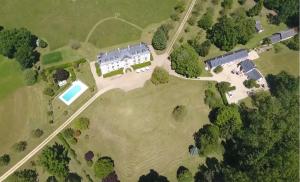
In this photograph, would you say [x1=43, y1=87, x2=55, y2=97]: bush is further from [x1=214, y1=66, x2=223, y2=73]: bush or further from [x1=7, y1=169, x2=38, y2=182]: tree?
[x1=214, y1=66, x2=223, y2=73]: bush

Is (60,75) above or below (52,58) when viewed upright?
below

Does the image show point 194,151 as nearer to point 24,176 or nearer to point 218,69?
point 218,69

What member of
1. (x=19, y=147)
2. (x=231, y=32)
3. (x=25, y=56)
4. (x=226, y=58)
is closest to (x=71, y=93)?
(x=25, y=56)

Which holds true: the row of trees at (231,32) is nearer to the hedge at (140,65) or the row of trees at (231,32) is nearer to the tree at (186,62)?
the tree at (186,62)

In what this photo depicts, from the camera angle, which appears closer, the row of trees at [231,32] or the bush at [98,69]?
the bush at [98,69]

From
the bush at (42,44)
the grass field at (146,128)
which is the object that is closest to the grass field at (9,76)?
the bush at (42,44)

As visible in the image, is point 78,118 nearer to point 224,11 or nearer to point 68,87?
point 68,87

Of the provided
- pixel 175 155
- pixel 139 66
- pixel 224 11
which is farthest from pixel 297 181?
pixel 224 11
